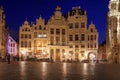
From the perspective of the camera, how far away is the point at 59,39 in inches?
3383

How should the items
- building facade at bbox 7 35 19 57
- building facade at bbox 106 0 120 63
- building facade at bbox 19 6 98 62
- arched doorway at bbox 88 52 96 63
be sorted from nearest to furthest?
building facade at bbox 106 0 120 63 < arched doorway at bbox 88 52 96 63 < building facade at bbox 19 6 98 62 < building facade at bbox 7 35 19 57

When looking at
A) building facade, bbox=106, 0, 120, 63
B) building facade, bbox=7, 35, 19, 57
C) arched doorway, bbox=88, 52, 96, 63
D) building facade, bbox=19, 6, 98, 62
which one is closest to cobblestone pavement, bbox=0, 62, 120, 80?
building facade, bbox=106, 0, 120, 63

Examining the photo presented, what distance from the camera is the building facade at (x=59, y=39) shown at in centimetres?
8494

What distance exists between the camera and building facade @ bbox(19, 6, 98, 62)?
3344 inches

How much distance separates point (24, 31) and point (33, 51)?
19.3 ft

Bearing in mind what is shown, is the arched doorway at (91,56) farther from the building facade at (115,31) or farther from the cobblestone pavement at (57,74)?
the cobblestone pavement at (57,74)

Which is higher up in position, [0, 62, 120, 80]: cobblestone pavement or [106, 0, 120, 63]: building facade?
[106, 0, 120, 63]: building facade

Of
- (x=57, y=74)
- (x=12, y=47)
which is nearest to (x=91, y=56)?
(x=12, y=47)

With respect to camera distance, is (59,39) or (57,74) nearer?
(57,74)

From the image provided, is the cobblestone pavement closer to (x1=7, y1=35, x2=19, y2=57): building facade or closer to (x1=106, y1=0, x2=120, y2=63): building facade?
(x1=106, y1=0, x2=120, y2=63): building facade

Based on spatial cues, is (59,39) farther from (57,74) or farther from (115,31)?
(57,74)

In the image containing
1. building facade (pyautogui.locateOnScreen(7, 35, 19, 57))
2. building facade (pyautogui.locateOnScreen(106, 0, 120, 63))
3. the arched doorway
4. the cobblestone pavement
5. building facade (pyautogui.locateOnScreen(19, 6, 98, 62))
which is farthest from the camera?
building facade (pyautogui.locateOnScreen(7, 35, 19, 57))

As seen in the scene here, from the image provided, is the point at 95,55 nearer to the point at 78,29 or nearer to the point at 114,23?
the point at 78,29

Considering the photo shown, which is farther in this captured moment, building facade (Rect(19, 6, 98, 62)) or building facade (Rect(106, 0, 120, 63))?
building facade (Rect(19, 6, 98, 62))
